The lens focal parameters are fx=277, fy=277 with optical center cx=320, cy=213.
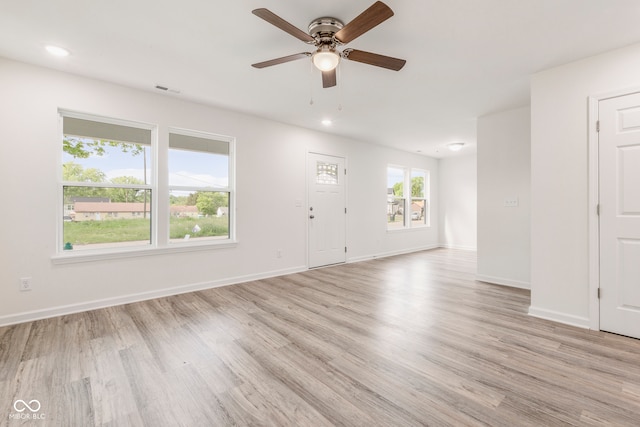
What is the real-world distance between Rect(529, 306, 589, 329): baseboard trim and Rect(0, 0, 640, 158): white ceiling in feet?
8.16

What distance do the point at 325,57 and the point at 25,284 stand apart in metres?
3.64


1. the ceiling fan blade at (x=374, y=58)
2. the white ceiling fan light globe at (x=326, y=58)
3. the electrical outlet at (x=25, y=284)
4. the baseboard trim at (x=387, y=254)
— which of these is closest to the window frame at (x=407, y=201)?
the baseboard trim at (x=387, y=254)

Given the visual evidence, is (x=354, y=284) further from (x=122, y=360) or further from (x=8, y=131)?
Result: (x=8, y=131)

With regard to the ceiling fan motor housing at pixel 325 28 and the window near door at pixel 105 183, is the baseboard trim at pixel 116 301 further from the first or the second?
the ceiling fan motor housing at pixel 325 28

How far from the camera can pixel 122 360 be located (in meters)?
2.08

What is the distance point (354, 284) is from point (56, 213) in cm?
370

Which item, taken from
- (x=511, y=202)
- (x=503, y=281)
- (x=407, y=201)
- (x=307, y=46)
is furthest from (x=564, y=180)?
(x=407, y=201)

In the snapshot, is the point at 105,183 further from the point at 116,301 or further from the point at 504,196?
the point at 504,196

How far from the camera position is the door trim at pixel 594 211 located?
2584 mm

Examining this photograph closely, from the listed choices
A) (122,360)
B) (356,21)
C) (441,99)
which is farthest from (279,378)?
(441,99)

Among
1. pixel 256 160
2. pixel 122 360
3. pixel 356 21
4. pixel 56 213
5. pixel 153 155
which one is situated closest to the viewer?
pixel 356 21

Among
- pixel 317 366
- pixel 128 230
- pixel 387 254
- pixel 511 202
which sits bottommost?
pixel 317 366

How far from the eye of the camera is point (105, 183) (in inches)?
128

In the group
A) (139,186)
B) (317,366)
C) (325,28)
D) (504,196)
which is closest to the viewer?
(317,366)
